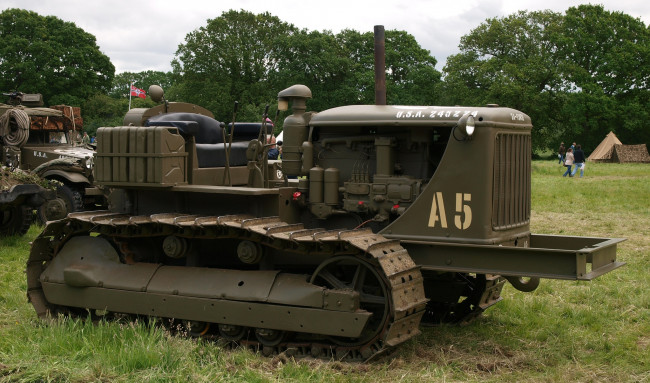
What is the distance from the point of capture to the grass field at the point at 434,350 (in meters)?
5.95

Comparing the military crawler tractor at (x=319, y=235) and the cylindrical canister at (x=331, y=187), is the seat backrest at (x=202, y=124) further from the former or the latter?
the cylindrical canister at (x=331, y=187)

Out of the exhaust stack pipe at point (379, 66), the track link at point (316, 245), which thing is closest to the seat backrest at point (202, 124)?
the track link at point (316, 245)

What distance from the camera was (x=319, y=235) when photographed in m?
6.63

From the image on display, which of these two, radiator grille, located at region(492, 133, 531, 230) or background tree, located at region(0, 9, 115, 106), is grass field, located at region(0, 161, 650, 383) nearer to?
radiator grille, located at region(492, 133, 531, 230)

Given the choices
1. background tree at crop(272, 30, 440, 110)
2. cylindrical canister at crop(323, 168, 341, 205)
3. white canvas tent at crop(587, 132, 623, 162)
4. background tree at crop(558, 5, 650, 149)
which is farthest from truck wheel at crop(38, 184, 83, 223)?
background tree at crop(558, 5, 650, 149)

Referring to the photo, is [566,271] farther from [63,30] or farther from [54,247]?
[63,30]

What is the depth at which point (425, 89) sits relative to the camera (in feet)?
157

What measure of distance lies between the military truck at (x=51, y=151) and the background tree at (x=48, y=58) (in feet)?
107

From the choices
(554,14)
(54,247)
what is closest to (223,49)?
(554,14)

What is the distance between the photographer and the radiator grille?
669 cm

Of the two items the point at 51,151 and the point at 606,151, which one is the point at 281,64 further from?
the point at 51,151

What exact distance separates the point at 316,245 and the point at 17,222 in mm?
8875

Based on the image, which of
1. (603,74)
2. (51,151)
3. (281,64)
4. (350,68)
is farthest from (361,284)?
(603,74)

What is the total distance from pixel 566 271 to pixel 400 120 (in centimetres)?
197
